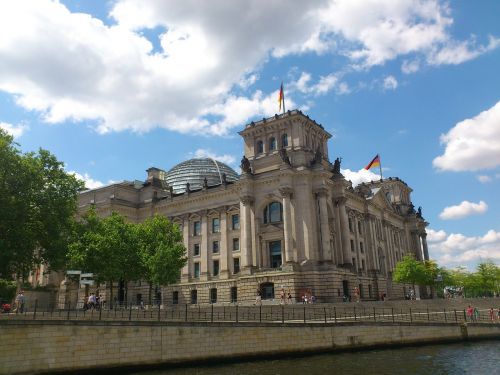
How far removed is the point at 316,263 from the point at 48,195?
36.6 m

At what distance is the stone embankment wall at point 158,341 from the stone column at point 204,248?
40.5 m

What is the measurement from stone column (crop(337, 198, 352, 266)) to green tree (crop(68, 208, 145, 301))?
3206 cm

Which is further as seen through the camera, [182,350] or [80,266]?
[80,266]

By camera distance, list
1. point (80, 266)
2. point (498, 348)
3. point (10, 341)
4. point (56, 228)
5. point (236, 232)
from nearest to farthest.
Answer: point (10, 341) < point (498, 348) < point (56, 228) < point (80, 266) < point (236, 232)

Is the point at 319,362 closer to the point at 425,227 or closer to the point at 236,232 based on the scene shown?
the point at 236,232

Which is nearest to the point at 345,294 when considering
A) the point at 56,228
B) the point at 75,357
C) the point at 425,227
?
the point at 56,228

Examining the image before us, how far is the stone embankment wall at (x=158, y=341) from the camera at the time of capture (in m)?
27.0

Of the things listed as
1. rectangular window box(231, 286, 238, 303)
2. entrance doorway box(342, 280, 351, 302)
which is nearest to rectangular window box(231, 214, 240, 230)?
rectangular window box(231, 286, 238, 303)

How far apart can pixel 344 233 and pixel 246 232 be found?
16.0 m

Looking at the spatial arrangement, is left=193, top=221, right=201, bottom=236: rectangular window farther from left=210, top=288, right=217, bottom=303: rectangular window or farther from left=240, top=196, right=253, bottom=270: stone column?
left=240, top=196, right=253, bottom=270: stone column

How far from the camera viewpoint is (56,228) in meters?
46.5

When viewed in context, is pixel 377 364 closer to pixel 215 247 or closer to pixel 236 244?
pixel 236 244

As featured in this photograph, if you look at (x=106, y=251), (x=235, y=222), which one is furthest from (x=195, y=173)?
(x=106, y=251)

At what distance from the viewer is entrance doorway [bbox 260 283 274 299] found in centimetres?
6588
